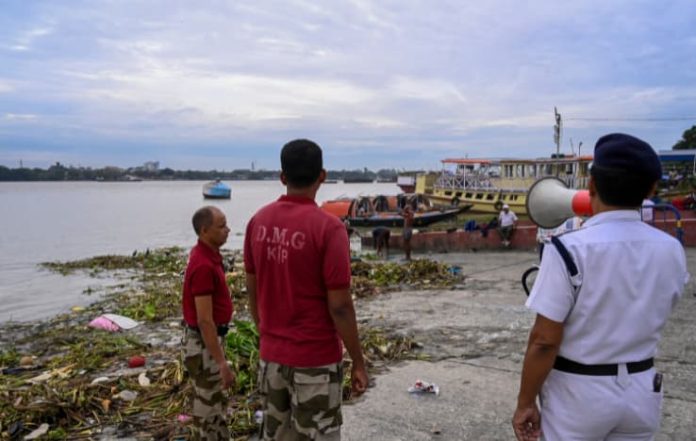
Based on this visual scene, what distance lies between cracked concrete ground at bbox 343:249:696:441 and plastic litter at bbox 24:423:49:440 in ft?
7.85

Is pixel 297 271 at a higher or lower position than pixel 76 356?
higher

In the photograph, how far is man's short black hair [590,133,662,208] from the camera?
6.61 ft

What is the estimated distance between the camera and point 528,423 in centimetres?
220

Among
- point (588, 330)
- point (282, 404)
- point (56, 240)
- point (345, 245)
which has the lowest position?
point (56, 240)

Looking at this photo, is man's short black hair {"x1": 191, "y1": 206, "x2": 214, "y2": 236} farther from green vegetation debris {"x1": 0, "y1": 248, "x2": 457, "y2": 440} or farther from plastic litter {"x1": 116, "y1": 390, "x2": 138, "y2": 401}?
plastic litter {"x1": 116, "y1": 390, "x2": 138, "y2": 401}

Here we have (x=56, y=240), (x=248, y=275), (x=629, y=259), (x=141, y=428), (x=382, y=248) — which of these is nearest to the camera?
(x=629, y=259)

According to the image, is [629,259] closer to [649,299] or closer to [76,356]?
[649,299]

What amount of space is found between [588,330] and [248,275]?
6.00ft

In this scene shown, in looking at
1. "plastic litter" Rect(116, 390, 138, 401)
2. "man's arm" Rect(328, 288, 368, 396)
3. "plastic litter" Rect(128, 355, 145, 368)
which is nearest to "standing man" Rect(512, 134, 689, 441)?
"man's arm" Rect(328, 288, 368, 396)

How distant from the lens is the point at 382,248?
1928 cm

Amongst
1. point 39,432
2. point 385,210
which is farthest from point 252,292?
point 385,210

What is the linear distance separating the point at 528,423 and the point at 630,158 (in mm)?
1077

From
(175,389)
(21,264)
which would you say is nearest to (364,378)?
(175,389)

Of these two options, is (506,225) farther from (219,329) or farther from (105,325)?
(219,329)
